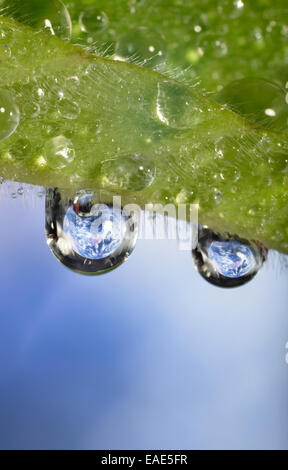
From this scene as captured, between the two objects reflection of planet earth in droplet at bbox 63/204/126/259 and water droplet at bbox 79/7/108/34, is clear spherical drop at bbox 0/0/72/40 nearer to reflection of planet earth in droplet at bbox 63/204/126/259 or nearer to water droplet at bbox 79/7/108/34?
water droplet at bbox 79/7/108/34

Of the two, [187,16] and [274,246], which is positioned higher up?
[187,16]

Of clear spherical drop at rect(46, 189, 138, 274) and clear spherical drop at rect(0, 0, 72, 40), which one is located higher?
clear spherical drop at rect(0, 0, 72, 40)

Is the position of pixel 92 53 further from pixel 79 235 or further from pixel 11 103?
pixel 79 235

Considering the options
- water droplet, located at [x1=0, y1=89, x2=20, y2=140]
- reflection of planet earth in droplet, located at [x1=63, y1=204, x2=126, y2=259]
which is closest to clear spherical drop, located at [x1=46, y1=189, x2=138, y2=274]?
reflection of planet earth in droplet, located at [x1=63, y1=204, x2=126, y2=259]

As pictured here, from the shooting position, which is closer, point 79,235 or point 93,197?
point 93,197

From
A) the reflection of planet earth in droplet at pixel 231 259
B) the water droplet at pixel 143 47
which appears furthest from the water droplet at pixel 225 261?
the water droplet at pixel 143 47

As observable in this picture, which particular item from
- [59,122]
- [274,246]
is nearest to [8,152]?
[59,122]

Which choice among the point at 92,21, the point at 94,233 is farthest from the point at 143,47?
the point at 94,233
